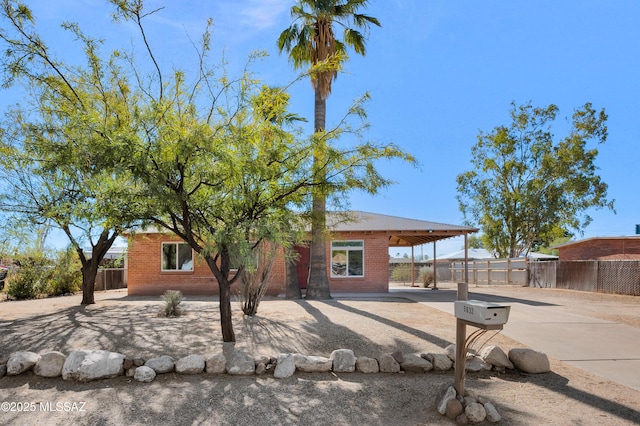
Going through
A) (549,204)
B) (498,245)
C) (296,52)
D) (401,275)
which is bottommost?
(401,275)

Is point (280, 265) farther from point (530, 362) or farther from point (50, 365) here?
Answer: point (530, 362)

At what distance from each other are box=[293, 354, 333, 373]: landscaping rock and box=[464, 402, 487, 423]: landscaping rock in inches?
76.3

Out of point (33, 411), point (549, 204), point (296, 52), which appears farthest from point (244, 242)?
point (549, 204)

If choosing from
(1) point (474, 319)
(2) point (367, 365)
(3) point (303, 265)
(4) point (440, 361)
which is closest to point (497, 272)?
(3) point (303, 265)

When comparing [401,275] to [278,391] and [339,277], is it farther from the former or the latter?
[278,391]

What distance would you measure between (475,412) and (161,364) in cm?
373

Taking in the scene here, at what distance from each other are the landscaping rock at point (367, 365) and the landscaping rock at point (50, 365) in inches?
148

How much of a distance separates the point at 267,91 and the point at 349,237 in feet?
36.9

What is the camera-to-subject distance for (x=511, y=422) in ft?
14.0

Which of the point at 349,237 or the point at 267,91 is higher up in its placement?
the point at 267,91

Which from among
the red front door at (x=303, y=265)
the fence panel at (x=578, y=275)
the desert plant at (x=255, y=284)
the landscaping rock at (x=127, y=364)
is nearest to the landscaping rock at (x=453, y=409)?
the landscaping rock at (x=127, y=364)

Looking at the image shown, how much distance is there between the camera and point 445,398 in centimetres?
455

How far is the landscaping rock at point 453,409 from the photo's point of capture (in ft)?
14.3

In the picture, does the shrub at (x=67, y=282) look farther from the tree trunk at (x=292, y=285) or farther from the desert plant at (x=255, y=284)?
the desert plant at (x=255, y=284)
